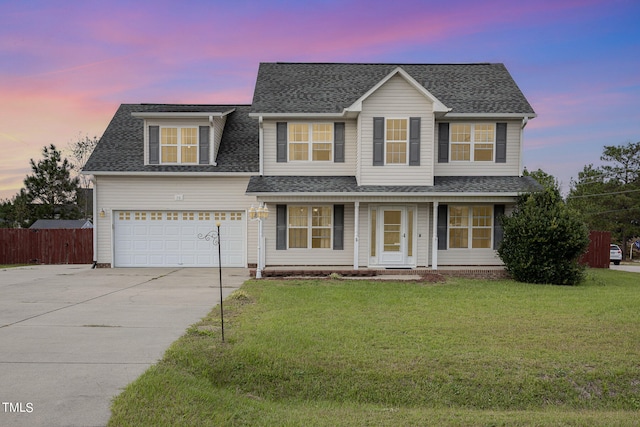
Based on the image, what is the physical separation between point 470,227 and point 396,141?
4.23 meters

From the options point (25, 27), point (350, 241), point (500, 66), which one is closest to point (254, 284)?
point (350, 241)

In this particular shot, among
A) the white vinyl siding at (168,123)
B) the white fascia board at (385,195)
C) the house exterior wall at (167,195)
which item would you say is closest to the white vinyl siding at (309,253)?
the white fascia board at (385,195)

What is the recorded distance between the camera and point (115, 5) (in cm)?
1403

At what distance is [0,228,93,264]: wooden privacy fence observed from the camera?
1941cm

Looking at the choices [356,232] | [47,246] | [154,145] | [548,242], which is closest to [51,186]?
[47,246]

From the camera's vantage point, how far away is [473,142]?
15.8 metres

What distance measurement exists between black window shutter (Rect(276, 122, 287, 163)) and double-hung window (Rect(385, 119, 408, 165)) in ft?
12.2

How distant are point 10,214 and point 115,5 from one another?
101 feet

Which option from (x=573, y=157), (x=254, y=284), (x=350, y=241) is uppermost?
(x=573, y=157)

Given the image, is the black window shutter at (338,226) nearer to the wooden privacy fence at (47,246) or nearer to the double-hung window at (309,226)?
the double-hung window at (309,226)

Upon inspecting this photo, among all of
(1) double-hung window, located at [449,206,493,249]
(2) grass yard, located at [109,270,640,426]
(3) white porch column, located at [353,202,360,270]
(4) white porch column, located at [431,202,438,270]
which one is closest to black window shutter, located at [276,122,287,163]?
(3) white porch column, located at [353,202,360,270]

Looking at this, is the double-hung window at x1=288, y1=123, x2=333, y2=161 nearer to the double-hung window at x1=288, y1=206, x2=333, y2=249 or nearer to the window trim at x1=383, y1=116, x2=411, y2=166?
the double-hung window at x1=288, y1=206, x2=333, y2=249

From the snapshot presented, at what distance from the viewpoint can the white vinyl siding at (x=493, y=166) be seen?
1581 centimetres

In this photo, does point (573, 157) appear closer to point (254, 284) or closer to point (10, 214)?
point (254, 284)
